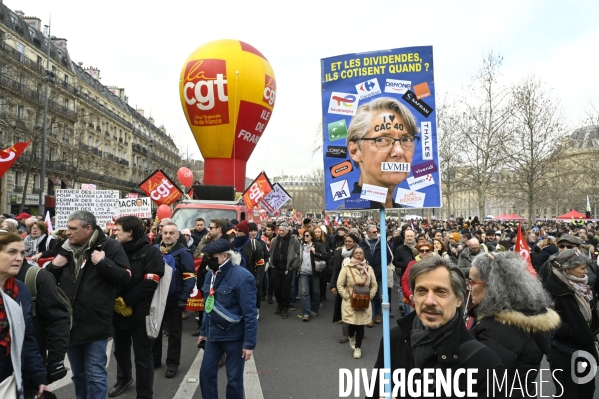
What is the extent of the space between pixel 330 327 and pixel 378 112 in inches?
210

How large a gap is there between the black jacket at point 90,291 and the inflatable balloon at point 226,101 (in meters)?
13.7

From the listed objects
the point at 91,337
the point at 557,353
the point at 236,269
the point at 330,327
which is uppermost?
the point at 236,269

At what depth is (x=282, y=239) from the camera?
846cm

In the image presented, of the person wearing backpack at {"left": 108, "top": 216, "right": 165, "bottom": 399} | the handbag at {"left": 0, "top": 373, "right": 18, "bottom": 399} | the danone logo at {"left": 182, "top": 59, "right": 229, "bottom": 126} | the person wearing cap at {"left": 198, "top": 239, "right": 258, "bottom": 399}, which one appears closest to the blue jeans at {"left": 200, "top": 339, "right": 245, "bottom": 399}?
the person wearing cap at {"left": 198, "top": 239, "right": 258, "bottom": 399}

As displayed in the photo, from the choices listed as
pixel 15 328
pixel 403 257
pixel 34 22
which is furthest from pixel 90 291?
pixel 34 22

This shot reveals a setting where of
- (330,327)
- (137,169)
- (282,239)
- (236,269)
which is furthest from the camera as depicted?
(137,169)

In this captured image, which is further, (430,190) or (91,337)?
(91,337)

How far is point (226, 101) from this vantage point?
53.7 ft

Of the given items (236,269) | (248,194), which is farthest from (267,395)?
(248,194)

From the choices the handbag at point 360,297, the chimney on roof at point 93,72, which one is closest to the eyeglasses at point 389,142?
the handbag at point 360,297

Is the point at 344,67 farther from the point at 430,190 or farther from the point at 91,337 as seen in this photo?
the point at 91,337

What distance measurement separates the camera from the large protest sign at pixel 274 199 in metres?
14.4

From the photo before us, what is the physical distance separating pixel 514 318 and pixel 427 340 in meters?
0.85

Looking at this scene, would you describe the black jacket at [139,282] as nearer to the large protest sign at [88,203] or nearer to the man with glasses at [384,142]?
the man with glasses at [384,142]
